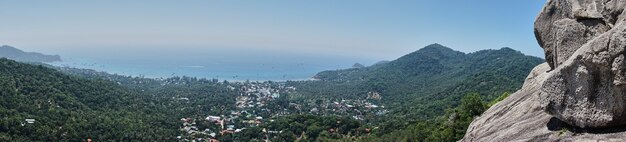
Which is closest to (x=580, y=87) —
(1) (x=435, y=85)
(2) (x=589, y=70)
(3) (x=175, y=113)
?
(2) (x=589, y=70)

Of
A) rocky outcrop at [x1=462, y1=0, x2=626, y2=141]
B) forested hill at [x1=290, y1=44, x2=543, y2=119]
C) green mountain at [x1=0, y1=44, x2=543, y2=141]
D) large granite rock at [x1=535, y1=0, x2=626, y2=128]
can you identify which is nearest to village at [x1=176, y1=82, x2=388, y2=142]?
green mountain at [x1=0, y1=44, x2=543, y2=141]

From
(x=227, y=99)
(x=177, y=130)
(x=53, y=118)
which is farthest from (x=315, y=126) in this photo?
(x=227, y=99)

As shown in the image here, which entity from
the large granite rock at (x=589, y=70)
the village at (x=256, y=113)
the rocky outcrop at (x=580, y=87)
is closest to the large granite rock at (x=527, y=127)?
the rocky outcrop at (x=580, y=87)

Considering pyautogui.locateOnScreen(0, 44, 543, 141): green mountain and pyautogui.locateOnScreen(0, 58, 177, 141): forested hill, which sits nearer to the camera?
pyautogui.locateOnScreen(0, 44, 543, 141): green mountain

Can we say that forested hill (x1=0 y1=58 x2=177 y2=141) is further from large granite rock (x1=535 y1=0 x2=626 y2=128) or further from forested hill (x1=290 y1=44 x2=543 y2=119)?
large granite rock (x1=535 y1=0 x2=626 y2=128)

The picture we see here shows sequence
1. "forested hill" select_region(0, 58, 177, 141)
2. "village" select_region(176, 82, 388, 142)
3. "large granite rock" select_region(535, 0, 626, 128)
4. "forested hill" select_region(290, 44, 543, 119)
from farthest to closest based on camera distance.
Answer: "forested hill" select_region(290, 44, 543, 119) < "village" select_region(176, 82, 388, 142) < "forested hill" select_region(0, 58, 177, 141) < "large granite rock" select_region(535, 0, 626, 128)

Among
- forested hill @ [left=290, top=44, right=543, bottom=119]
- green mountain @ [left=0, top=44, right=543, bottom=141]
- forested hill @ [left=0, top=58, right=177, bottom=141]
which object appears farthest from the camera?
forested hill @ [left=290, top=44, right=543, bottom=119]
